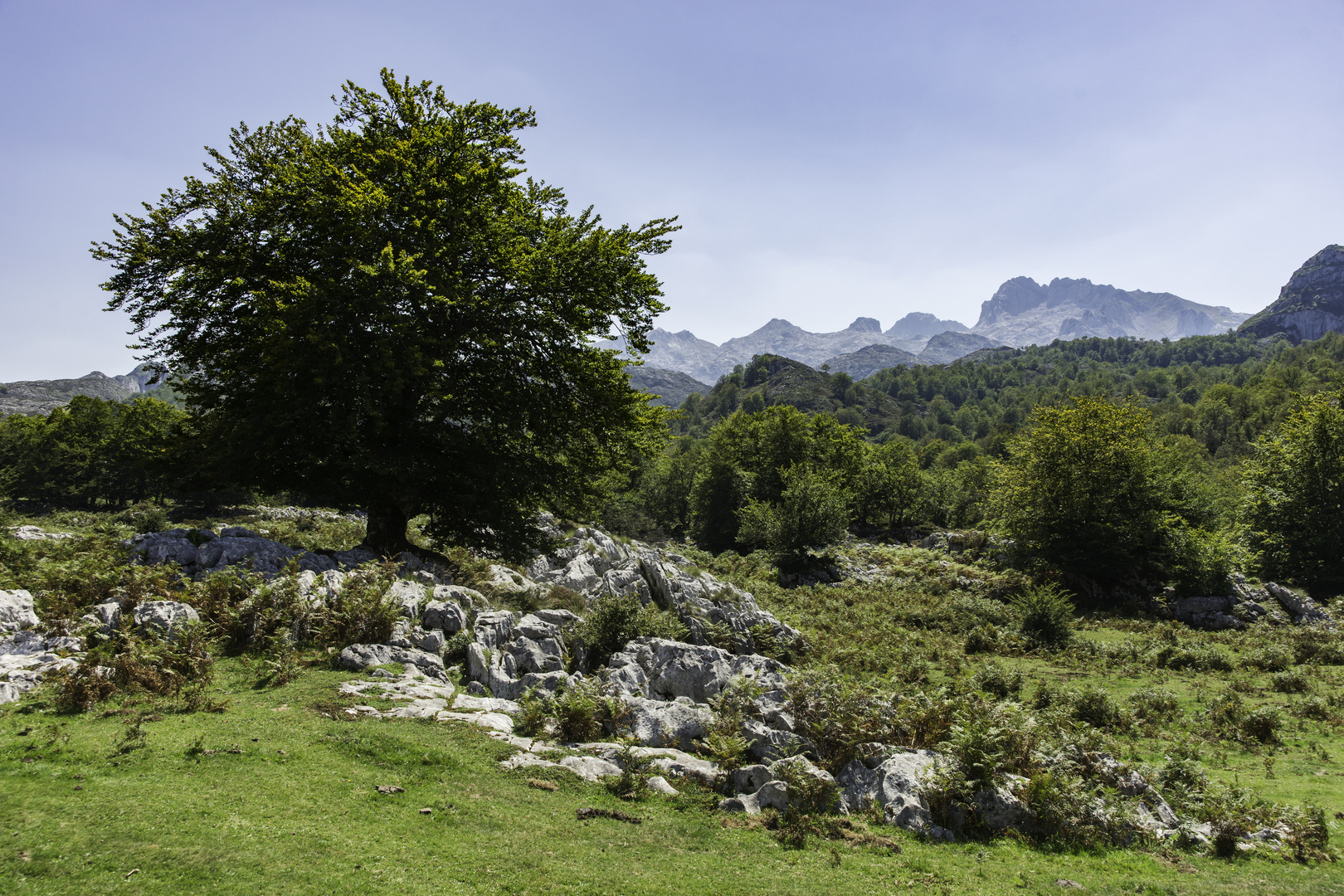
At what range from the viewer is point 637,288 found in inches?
714

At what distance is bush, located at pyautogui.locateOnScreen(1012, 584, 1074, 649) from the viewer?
84.4 ft

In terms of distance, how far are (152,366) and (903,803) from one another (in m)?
21.4

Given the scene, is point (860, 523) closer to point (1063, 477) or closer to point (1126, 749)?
point (1063, 477)

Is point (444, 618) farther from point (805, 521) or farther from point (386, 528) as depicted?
point (805, 521)

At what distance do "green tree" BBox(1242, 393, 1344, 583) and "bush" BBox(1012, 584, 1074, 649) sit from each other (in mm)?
20546

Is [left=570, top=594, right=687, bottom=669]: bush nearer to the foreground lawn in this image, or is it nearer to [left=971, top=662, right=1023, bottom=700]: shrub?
the foreground lawn

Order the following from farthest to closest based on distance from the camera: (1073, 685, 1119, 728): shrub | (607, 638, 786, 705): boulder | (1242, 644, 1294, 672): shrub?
(1242, 644, 1294, 672): shrub < (1073, 685, 1119, 728): shrub < (607, 638, 786, 705): boulder

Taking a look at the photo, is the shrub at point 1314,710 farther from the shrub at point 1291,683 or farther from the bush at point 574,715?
the bush at point 574,715

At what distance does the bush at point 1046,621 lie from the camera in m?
25.7

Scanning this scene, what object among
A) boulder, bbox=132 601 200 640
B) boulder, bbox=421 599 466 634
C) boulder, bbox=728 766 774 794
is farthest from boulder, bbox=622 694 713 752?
boulder, bbox=132 601 200 640

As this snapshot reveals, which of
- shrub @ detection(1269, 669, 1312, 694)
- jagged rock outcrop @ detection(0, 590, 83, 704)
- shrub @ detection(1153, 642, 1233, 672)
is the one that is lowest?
shrub @ detection(1153, 642, 1233, 672)

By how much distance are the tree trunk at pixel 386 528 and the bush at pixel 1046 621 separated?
24599 millimetres

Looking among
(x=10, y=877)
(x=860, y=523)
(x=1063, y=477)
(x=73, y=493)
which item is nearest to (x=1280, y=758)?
(x=10, y=877)

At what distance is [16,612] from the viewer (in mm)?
10523
